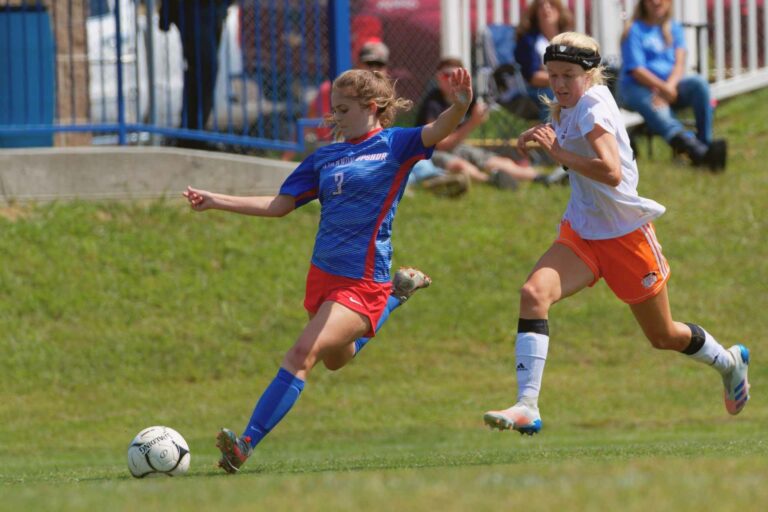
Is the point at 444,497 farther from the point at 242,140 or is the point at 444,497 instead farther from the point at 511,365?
the point at 242,140

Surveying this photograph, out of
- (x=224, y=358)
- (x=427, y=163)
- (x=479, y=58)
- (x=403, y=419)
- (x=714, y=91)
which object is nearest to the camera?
(x=403, y=419)

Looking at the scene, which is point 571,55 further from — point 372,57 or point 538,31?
point 538,31

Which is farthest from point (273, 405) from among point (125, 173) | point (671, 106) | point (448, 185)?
point (671, 106)

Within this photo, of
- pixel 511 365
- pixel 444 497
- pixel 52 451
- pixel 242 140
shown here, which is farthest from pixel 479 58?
pixel 444 497

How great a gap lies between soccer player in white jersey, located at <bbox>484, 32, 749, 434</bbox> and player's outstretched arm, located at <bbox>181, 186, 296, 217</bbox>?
1.24 meters

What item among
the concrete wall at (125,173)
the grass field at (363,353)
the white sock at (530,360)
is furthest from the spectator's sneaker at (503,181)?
the white sock at (530,360)

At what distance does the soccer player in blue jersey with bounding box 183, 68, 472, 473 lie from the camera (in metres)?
7.01

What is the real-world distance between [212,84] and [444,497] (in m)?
9.23

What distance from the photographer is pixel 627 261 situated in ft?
23.7

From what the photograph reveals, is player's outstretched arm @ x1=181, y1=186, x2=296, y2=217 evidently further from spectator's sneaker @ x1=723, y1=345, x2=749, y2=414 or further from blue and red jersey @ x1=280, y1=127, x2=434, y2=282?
spectator's sneaker @ x1=723, y1=345, x2=749, y2=414

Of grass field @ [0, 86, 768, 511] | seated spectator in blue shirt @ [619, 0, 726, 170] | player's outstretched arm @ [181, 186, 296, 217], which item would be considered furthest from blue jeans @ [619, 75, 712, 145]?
player's outstretched arm @ [181, 186, 296, 217]

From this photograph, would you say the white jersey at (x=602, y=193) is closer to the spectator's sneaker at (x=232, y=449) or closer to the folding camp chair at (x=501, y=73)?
the spectator's sneaker at (x=232, y=449)

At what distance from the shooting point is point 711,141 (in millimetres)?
14977

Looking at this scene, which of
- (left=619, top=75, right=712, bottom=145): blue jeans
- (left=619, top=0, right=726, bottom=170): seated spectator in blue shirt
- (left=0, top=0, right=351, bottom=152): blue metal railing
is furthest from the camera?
(left=619, top=75, right=712, bottom=145): blue jeans
